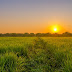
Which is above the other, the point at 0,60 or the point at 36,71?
the point at 0,60

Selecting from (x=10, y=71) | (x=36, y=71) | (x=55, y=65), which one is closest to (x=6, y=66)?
(x=10, y=71)

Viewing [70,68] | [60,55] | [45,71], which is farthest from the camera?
[60,55]

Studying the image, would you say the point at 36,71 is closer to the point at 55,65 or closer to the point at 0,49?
the point at 55,65

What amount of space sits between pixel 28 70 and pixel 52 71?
912mm

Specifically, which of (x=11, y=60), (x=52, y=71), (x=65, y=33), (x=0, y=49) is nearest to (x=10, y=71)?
(x=11, y=60)

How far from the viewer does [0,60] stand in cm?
365

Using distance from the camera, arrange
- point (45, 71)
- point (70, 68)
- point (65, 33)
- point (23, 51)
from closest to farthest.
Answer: point (70, 68) < point (45, 71) < point (23, 51) < point (65, 33)

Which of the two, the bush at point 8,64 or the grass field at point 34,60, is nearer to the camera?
the bush at point 8,64

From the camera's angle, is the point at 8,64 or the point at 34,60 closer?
the point at 8,64

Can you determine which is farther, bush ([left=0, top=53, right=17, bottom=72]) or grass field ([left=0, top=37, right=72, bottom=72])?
grass field ([left=0, top=37, right=72, bottom=72])

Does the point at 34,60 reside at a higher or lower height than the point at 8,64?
lower

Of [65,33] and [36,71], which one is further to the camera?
[65,33]

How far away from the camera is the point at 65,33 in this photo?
238 feet

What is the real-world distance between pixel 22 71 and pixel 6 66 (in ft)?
2.07
